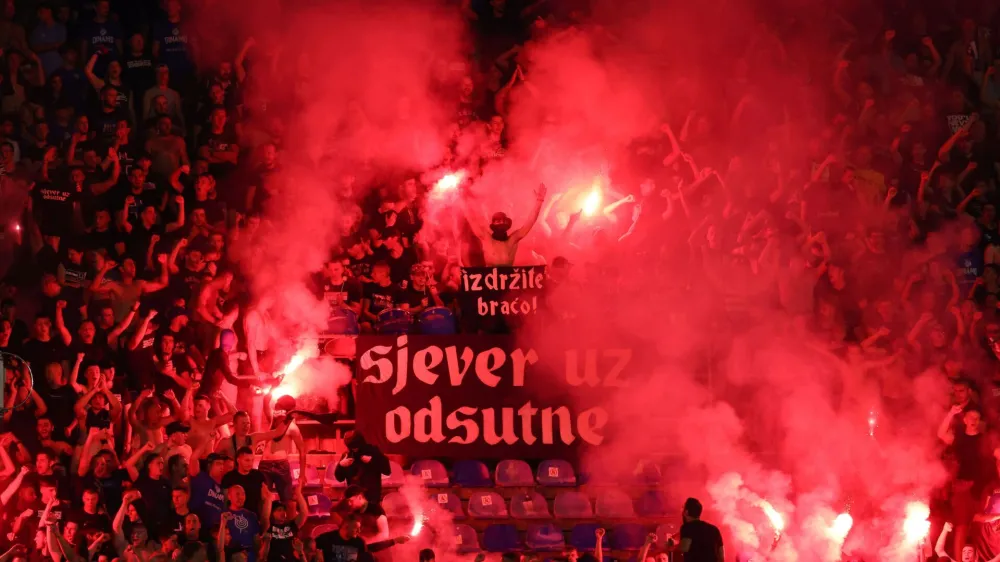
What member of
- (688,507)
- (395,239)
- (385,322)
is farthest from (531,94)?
(688,507)

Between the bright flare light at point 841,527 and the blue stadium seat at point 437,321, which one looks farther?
the blue stadium seat at point 437,321

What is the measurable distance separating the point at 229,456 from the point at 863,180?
18.3 ft

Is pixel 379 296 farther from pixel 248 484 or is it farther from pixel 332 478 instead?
pixel 248 484

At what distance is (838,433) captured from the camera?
8.67m

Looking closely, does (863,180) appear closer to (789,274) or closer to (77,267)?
A: (789,274)

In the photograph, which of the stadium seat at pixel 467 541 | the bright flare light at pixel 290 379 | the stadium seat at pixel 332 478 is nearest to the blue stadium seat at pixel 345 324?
the bright flare light at pixel 290 379

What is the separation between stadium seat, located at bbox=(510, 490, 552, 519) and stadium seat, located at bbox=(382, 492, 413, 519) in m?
0.77

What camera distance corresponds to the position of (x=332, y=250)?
955 cm

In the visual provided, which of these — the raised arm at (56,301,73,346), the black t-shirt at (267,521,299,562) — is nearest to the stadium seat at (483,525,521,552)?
the black t-shirt at (267,521,299,562)

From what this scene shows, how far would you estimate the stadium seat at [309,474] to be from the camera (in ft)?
27.8

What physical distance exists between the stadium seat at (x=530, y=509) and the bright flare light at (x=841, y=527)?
6.69 ft

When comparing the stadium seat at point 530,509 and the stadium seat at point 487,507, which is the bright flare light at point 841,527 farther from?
the stadium seat at point 487,507

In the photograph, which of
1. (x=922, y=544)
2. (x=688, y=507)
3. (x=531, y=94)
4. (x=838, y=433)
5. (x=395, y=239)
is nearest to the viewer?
(x=688, y=507)

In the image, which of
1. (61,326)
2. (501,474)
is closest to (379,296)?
(501,474)
